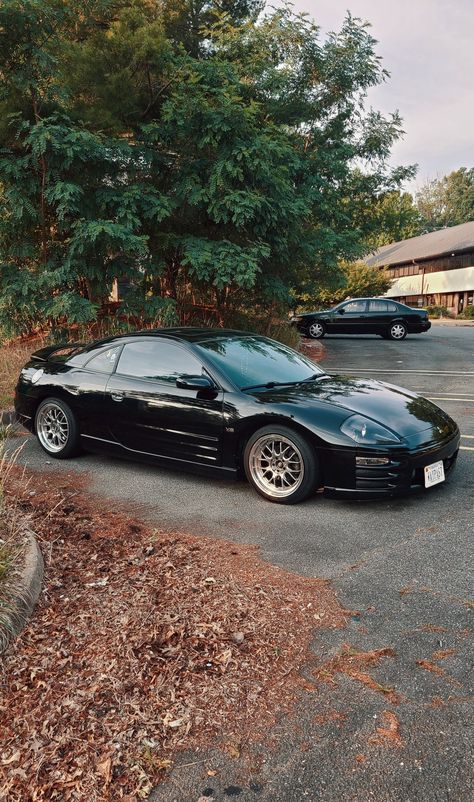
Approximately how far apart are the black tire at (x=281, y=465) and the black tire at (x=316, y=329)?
57.0ft

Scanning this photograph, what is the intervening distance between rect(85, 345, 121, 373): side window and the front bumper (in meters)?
2.52

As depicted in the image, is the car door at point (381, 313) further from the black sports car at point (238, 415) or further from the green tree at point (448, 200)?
the green tree at point (448, 200)

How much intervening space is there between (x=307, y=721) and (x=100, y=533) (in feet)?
7.22

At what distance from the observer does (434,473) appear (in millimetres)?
4684

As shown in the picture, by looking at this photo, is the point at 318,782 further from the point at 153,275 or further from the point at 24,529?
the point at 153,275

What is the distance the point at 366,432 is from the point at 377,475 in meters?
0.34

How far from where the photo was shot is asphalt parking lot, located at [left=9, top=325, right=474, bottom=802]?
79.2 inches

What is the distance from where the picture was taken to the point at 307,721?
2275 millimetres

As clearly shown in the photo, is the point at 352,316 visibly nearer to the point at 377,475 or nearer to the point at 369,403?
the point at 369,403

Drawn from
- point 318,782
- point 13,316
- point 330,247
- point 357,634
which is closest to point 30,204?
point 13,316

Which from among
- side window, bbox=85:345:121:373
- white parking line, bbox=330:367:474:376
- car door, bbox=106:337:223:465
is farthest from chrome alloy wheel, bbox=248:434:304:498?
white parking line, bbox=330:367:474:376

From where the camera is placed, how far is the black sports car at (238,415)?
14.8 ft

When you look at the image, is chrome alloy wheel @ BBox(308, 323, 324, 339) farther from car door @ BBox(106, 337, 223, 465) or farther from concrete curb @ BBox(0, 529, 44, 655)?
concrete curb @ BBox(0, 529, 44, 655)

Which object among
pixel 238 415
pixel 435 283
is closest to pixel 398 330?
pixel 238 415
